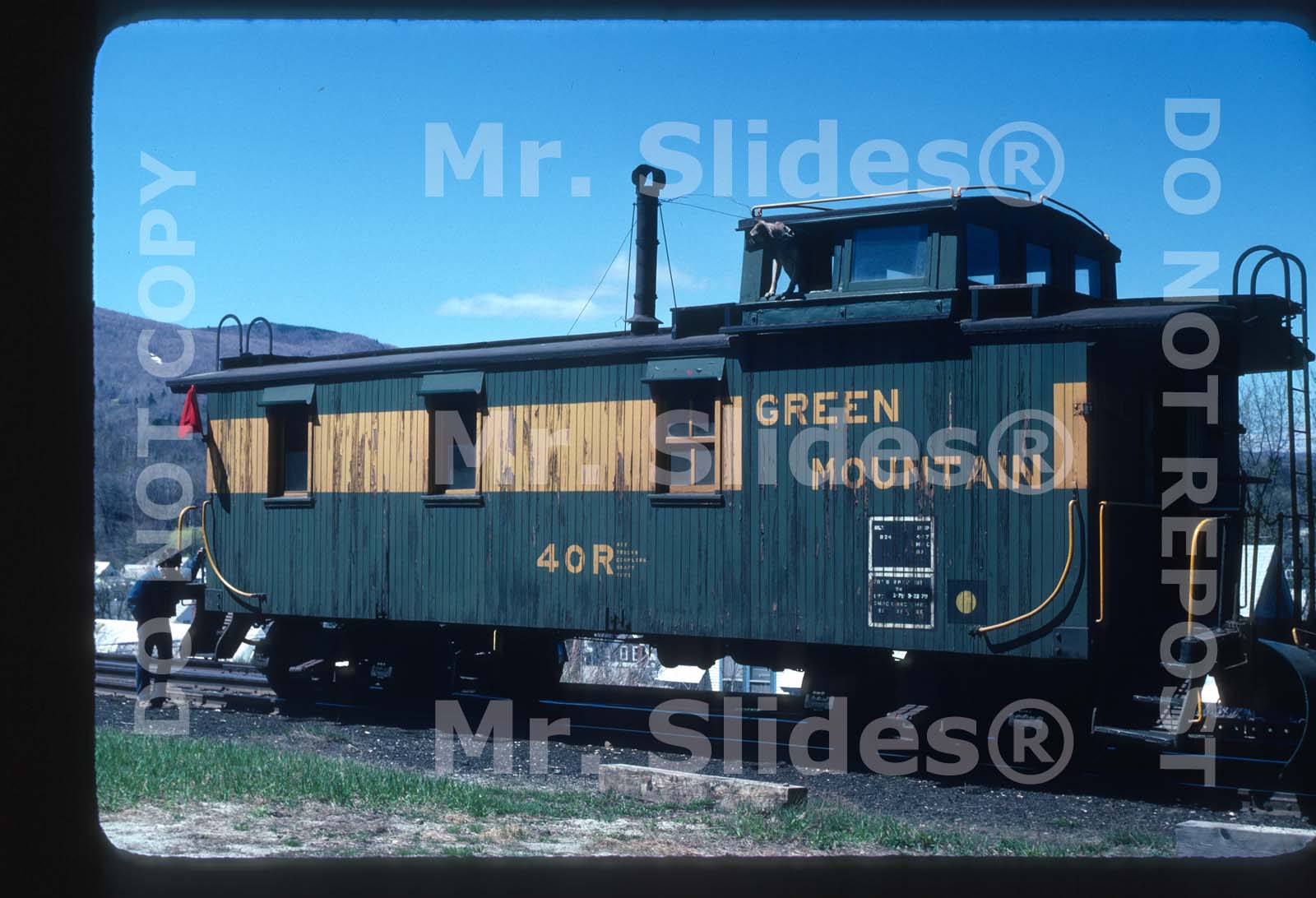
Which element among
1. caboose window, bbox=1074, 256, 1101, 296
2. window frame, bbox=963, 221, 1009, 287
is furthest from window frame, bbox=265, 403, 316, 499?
caboose window, bbox=1074, 256, 1101, 296

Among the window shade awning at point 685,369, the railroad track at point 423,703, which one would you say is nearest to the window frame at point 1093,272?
the window shade awning at point 685,369

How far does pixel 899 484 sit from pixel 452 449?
5.24 meters

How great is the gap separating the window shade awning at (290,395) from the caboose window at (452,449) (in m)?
1.96

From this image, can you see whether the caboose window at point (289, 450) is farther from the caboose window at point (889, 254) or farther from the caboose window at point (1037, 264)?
the caboose window at point (1037, 264)

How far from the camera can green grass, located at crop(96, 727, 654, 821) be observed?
836 centimetres

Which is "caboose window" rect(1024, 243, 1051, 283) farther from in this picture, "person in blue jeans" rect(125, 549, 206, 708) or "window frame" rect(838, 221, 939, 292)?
"person in blue jeans" rect(125, 549, 206, 708)

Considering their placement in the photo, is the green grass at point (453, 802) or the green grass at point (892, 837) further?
the green grass at point (453, 802)

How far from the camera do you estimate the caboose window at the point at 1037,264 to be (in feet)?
36.8

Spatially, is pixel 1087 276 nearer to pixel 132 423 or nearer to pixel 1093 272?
pixel 1093 272

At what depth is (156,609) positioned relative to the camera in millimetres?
14680

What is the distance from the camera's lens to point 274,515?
1431cm

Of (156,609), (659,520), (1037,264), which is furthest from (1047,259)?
(156,609)

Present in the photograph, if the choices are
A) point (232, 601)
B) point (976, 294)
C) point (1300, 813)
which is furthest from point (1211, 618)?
point (232, 601)

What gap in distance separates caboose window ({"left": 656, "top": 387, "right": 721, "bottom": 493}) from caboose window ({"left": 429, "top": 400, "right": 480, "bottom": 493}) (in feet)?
8.25
